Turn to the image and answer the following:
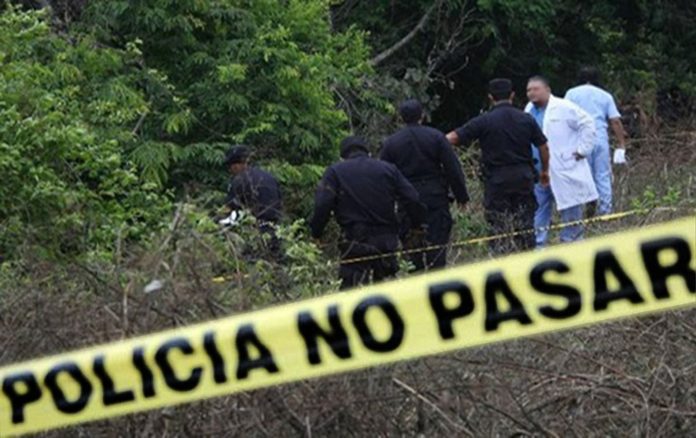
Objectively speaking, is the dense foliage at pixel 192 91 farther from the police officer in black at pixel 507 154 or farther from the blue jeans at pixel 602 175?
the blue jeans at pixel 602 175

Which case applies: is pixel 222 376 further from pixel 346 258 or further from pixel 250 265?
pixel 346 258

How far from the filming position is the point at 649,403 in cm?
613

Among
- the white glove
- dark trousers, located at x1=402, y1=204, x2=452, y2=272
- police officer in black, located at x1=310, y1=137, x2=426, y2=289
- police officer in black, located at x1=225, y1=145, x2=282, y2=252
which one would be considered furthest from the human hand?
police officer in black, located at x1=310, y1=137, x2=426, y2=289

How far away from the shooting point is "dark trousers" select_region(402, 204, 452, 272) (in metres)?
11.3

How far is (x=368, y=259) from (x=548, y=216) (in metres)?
3.18

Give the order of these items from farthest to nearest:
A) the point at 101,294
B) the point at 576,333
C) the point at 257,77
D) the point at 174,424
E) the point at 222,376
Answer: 1. the point at 257,77
2. the point at 576,333
3. the point at 101,294
4. the point at 174,424
5. the point at 222,376

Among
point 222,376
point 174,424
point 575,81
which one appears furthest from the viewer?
point 575,81

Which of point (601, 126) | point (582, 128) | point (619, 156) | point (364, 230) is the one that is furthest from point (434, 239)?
point (619, 156)

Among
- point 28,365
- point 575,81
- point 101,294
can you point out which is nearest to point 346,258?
point 101,294

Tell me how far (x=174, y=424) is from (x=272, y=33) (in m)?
9.41

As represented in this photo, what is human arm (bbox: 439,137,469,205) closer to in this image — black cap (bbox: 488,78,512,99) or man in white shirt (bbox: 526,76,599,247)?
black cap (bbox: 488,78,512,99)

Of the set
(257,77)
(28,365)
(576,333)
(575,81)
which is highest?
(28,365)

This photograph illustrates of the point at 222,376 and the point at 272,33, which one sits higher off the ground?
the point at 222,376

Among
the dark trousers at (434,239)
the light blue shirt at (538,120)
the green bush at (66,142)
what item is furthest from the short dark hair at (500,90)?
the green bush at (66,142)
